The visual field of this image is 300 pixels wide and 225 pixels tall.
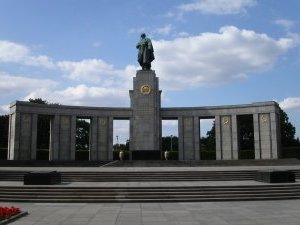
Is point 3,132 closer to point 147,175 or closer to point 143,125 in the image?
point 143,125

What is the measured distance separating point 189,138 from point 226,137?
422 cm

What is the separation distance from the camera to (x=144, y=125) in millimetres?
41531

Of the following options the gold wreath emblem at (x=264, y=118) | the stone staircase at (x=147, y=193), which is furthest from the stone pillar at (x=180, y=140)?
the stone staircase at (x=147, y=193)

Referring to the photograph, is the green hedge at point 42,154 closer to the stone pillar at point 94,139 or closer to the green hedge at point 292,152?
the stone pillar at point 94,139

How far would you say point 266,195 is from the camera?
1744cm

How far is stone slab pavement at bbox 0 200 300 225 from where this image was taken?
11.8 metres

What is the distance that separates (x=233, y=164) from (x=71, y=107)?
19.3m

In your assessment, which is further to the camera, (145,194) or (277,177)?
(277,177)

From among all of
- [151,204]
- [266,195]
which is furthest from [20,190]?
[266,195]

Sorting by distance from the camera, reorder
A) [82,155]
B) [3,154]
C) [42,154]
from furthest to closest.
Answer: [82,155] → [42,154] → [3,154]

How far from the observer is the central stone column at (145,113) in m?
41.3

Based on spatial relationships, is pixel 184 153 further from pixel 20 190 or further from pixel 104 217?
pixel 104 217

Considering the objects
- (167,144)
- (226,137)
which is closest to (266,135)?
(226,137)

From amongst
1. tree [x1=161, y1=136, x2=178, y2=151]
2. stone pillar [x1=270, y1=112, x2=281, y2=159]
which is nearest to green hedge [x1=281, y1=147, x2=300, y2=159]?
stone pillar [x1=270, y1=112, x2=281, y2=159]
